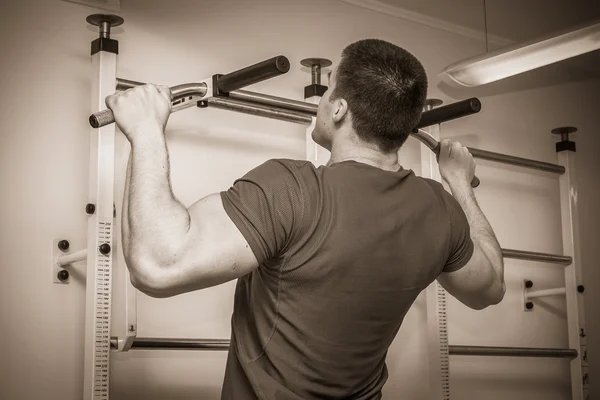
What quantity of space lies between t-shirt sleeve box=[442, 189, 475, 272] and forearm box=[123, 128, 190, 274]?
0.69 meters

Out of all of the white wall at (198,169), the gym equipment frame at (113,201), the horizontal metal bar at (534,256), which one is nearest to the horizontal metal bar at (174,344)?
the gym equipment frame at (113,201)

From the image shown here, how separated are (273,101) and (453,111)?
71 cm

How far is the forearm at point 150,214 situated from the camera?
133cm

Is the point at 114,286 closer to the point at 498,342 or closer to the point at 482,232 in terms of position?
the point at 482,232

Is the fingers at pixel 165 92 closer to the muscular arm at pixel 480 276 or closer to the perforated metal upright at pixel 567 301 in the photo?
the muscular arm at pixel 480 276

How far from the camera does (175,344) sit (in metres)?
2.67

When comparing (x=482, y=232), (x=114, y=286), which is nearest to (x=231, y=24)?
(x=114, y=286)

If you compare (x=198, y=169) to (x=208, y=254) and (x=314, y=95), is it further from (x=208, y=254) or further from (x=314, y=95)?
(x=208, y=254)

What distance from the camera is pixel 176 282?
133cm

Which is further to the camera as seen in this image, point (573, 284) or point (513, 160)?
point (573, 284)

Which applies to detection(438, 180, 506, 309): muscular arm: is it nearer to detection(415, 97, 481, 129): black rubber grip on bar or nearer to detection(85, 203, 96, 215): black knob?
detection(415, 97, 481, 129): black rubber grip on bar

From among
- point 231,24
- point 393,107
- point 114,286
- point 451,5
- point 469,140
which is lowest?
point 114,286

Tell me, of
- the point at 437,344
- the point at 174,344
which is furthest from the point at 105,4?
the point at 437,344

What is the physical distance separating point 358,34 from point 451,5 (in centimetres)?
66
